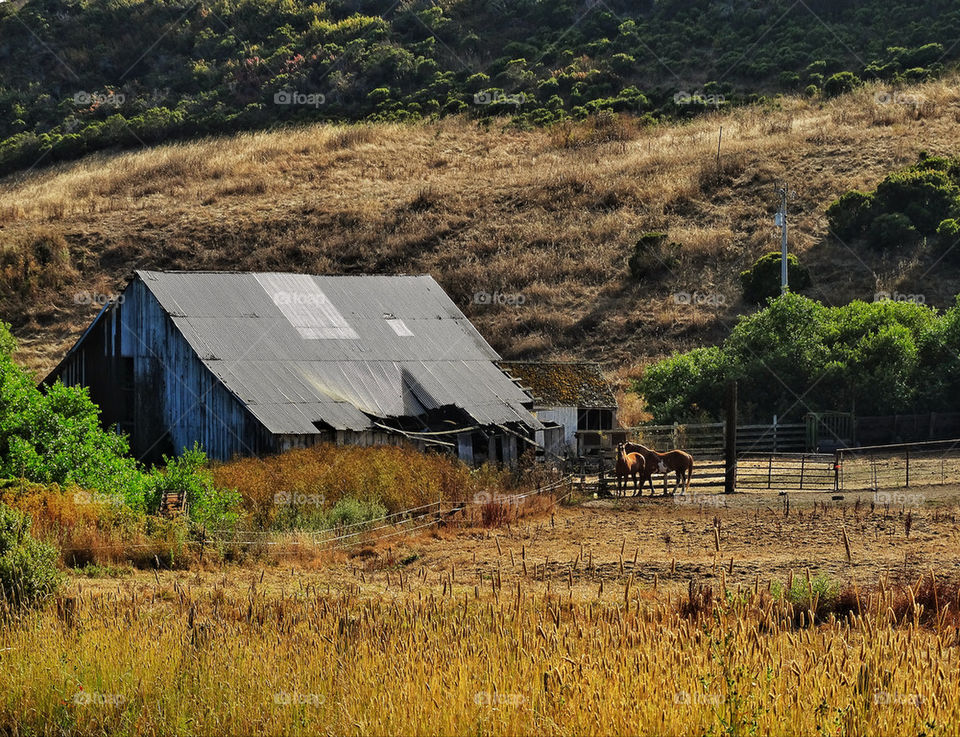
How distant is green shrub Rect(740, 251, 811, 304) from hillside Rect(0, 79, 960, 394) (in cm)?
104

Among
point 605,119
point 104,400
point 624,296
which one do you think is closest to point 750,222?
point 624,296

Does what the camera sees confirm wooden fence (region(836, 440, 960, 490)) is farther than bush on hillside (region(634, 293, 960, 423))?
No

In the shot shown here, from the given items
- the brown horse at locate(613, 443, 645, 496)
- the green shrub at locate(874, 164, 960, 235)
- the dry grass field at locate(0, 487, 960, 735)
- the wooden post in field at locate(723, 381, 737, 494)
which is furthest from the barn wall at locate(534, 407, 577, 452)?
the green shrub at locate(874, 164, 960, 235)

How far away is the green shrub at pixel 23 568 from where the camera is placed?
14078 millimetres

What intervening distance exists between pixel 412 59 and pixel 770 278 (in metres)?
47.3

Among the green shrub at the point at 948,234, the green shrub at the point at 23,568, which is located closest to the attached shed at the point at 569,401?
the green shrub at the point at 23,568

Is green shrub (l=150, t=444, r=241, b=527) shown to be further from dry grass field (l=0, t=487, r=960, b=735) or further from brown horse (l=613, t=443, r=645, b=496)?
brown horse (l=613, t=443, r=645, b=496)

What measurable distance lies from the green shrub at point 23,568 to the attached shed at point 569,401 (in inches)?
853

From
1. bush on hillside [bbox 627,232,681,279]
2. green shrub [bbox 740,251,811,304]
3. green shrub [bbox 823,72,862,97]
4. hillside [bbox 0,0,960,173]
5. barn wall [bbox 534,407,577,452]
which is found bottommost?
barn wall [bbox 534,407,577,452]

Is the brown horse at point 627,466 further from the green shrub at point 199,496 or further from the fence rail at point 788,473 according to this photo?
the green shrub at point 199,496

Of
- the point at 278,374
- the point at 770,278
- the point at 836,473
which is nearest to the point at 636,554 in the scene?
the point at 836,473

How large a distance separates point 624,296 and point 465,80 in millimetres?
36958

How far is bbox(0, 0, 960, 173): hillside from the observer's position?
274 ft

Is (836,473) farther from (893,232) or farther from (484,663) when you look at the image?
(893,232)
